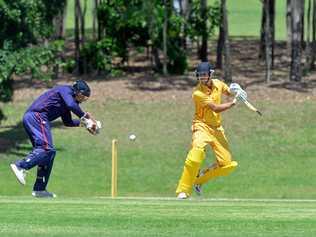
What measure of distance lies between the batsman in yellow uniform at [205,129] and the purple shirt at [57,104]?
2.00 meters

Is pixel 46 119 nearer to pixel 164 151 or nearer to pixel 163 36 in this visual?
pixel 164 151

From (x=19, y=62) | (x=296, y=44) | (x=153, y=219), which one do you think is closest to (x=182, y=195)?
(x=153, y=219)

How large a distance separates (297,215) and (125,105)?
68.4ft

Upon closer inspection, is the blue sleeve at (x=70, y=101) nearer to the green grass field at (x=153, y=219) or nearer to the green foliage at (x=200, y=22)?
the green grass field at (x=153, y=219)

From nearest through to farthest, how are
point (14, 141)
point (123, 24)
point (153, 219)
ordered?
point (153, 219) < point (14, 141) < point (123, 24)

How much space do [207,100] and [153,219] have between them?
476 centimetres

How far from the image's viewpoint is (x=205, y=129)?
17.2 m

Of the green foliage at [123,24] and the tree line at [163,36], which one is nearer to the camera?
the tree line at [163,36]

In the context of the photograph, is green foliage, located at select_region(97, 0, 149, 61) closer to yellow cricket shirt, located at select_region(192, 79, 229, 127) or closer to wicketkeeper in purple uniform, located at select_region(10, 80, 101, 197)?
yellow cricket shirt, located at select_region(192, 79, 229, 127)

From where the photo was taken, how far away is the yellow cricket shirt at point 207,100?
17.0m

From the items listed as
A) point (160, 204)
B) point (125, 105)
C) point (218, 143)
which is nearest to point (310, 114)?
point (125, 105)

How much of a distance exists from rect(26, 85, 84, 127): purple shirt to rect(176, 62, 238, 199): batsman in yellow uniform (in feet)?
6.57

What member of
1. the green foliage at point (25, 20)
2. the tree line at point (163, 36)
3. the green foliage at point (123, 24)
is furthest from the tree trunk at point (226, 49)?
the green foliage at point (25, 20)

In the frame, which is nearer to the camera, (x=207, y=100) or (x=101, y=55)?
(x=207, y=100)
